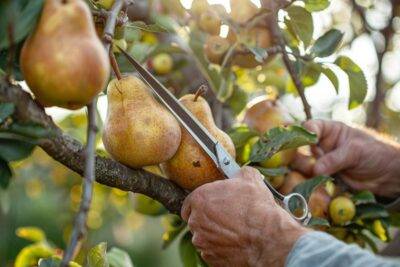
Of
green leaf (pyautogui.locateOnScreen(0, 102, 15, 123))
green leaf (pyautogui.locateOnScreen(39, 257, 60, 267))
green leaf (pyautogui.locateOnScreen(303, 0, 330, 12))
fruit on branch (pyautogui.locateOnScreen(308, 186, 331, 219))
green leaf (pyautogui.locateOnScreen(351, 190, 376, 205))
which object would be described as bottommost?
fruit on branch (pyautogui.locateOnScreen(308, 186, 331, 219))

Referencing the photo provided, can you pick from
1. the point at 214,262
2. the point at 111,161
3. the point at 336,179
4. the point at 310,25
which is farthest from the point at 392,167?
the point at 111,161

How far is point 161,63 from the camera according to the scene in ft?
5.85

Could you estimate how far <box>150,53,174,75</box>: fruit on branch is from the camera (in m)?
1.78

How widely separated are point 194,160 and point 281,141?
19cm

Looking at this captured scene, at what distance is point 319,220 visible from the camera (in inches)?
46.3

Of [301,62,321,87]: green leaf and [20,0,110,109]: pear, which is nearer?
[20,0,110,109]: pear

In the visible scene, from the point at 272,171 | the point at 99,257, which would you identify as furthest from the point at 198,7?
the point at 99,257

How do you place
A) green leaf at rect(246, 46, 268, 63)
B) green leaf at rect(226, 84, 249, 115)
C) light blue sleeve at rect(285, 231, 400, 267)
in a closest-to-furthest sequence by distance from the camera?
light blue sleeve at rect(285, 231, 400, 267) < green leaf at rect(246, 46, 268, 63) < green leaf at rect(226, 84, 249, 115)

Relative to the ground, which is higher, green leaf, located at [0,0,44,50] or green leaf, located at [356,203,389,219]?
green leaf, located at [0,0,44,50]

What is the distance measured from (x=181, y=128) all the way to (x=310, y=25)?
45 cm

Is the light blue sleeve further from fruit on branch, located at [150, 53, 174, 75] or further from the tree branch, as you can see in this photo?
fruit on branch, located at [150, 53, 174, 75]

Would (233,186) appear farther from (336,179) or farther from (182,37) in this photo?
(182,37)

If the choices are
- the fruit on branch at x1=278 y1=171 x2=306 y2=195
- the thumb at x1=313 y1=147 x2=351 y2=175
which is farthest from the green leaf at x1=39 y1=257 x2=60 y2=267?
the thumb at x1=313 y1=147 x2=351 y2=175

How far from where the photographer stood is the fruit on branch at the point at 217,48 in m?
1.41
